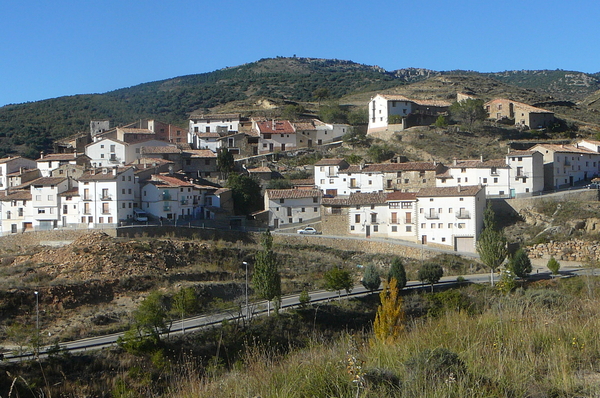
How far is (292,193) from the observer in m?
42.9

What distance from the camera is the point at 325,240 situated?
39.1m

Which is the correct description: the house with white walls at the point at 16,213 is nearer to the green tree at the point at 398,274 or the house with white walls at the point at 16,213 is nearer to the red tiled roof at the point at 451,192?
the green tree at the point at 398,274

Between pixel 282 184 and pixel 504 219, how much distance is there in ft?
49.5

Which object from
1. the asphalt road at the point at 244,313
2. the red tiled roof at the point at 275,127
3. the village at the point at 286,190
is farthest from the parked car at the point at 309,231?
the red tiled roof at the point at 275,127

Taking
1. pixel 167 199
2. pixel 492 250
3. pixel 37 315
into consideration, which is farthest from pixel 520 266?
pixel 37 315

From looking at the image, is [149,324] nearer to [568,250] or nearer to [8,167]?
[568,250]

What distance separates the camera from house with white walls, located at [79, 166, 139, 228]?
38969mm

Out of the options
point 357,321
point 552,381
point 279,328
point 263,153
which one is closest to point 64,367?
point 279,328

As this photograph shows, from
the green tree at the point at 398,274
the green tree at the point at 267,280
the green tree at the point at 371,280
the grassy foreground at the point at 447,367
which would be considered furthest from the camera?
the green tree at the point at 371,280

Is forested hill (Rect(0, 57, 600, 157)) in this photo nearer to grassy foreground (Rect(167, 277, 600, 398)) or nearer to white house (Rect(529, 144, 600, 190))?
white house (Rect(529, 144, 600, 190))

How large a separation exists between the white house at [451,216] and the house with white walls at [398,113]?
18.6 m

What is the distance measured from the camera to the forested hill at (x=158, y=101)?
74.7 metres

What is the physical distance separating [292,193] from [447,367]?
36.6 meters

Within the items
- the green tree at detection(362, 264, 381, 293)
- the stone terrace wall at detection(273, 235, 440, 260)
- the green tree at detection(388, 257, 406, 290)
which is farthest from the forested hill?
the green tree at detection(388, 257, 406, 290)
